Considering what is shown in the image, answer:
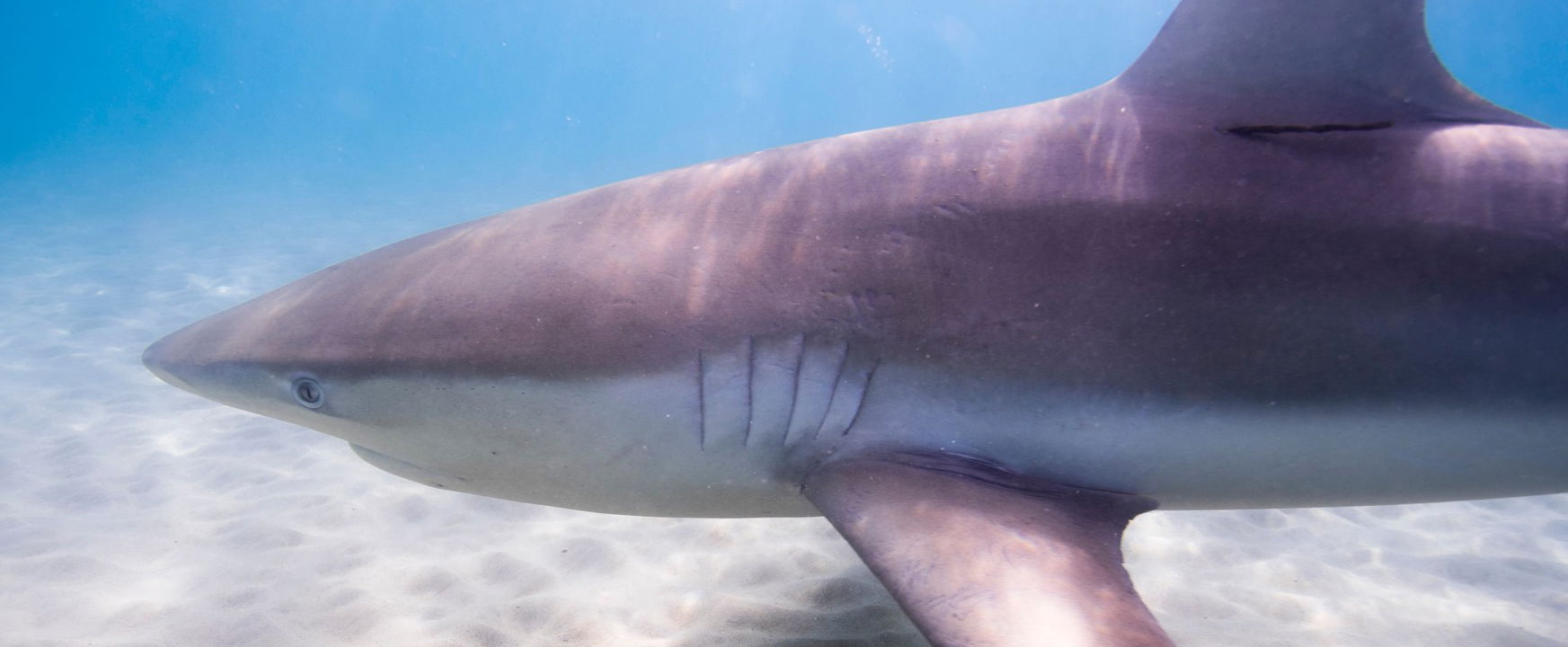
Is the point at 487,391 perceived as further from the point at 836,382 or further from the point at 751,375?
the point at 836,382

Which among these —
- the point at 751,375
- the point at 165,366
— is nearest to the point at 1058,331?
the point at 751,375

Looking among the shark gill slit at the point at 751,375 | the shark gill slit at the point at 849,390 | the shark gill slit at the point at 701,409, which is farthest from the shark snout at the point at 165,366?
the shark gill slit at the point at 849,390

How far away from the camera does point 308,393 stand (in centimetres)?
213

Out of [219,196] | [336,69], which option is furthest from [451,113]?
[219,196]

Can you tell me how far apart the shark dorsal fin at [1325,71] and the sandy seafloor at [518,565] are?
212cm

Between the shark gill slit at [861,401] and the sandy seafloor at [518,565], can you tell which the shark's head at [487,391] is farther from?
the sandy seafloor at [518,565]

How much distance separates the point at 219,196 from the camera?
88.0 feet

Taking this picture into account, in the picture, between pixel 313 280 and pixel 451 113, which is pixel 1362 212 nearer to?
pixel 313 280

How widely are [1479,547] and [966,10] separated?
156 m

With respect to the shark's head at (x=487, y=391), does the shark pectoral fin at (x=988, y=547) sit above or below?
below

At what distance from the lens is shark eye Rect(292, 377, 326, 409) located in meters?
2.11

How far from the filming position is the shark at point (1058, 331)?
1.80 meters

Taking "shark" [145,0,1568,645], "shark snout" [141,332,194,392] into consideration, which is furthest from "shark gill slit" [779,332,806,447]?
"shark snout" [141,332,194,392]

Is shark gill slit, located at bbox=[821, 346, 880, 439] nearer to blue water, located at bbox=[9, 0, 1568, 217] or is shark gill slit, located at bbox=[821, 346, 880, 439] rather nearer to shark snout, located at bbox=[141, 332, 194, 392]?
shark snout, located at bbox=[141, 332, 194, 392]
